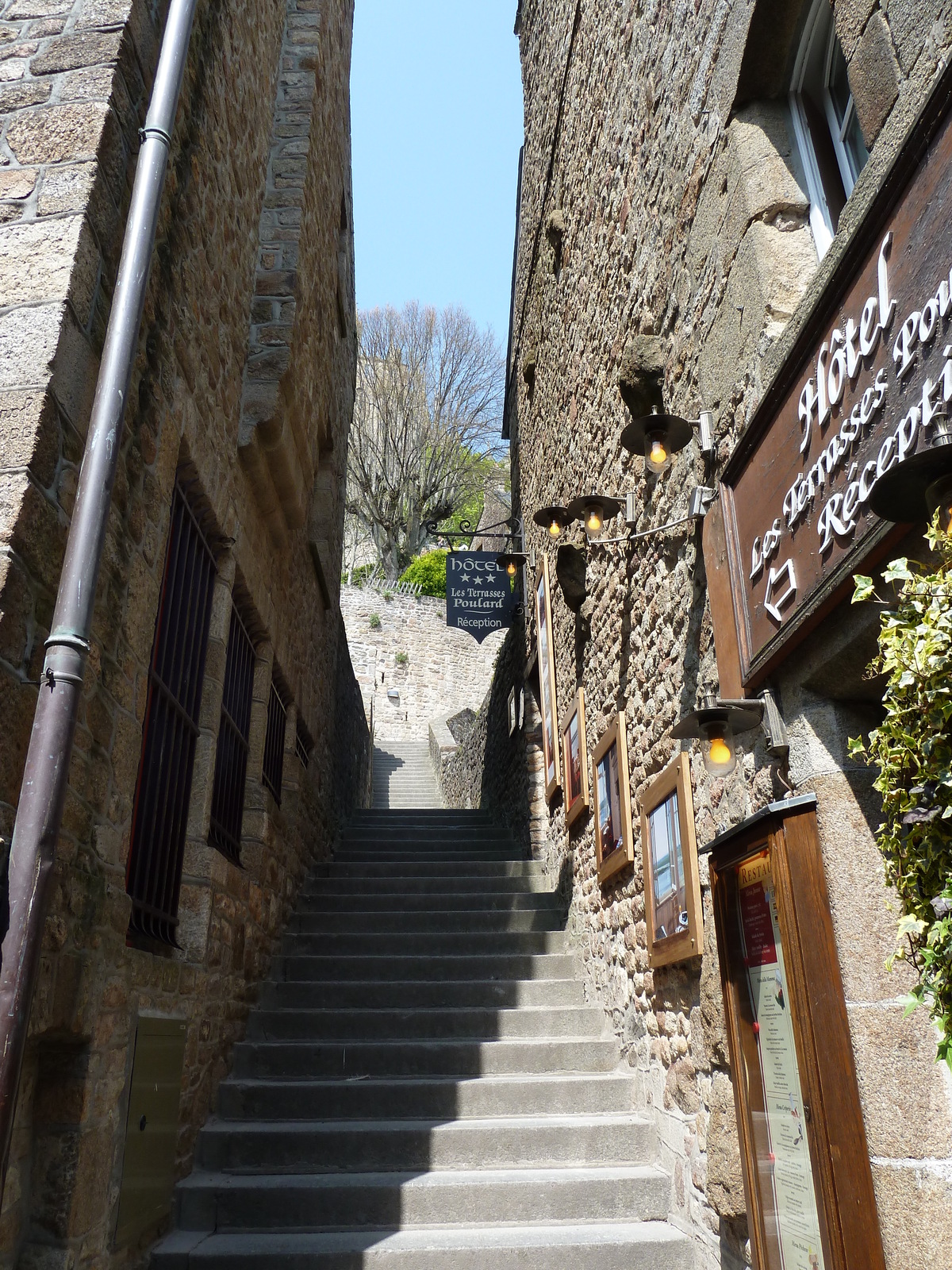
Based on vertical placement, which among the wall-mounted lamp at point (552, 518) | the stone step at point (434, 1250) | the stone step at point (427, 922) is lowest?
the stone step at point (434, 1250)

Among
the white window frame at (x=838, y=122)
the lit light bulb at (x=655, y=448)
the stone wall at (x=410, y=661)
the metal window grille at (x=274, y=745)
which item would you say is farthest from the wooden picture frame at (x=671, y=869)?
the stone wall at (x=410, y=661)

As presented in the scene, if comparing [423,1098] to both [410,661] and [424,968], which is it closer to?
[424,968]

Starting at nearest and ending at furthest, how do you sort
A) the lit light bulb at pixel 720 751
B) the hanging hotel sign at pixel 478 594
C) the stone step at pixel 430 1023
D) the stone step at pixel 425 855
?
the lit light bulb at pixel 720 751
the stone step at pixel 430 1023
the stone step at pixel 425 855
the hanging hotel sign at pixel 478 594

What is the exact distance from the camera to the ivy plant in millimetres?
1336

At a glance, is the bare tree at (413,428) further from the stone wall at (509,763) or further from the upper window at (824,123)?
the upper window at (824,123)

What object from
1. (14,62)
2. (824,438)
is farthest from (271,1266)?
(14,62)

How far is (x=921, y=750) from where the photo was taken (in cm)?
139

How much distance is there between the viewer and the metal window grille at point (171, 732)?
308cm

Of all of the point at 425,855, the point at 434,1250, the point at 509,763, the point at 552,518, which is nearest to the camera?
the point at 434,1250

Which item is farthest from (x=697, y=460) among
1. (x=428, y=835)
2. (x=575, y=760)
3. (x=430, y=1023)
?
(x=428, y=835)

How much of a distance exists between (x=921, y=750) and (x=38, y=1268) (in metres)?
2.40

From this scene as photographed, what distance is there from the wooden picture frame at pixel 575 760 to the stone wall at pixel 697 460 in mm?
128

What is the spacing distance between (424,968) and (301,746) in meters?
2.13

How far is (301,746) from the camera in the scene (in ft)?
21.6
